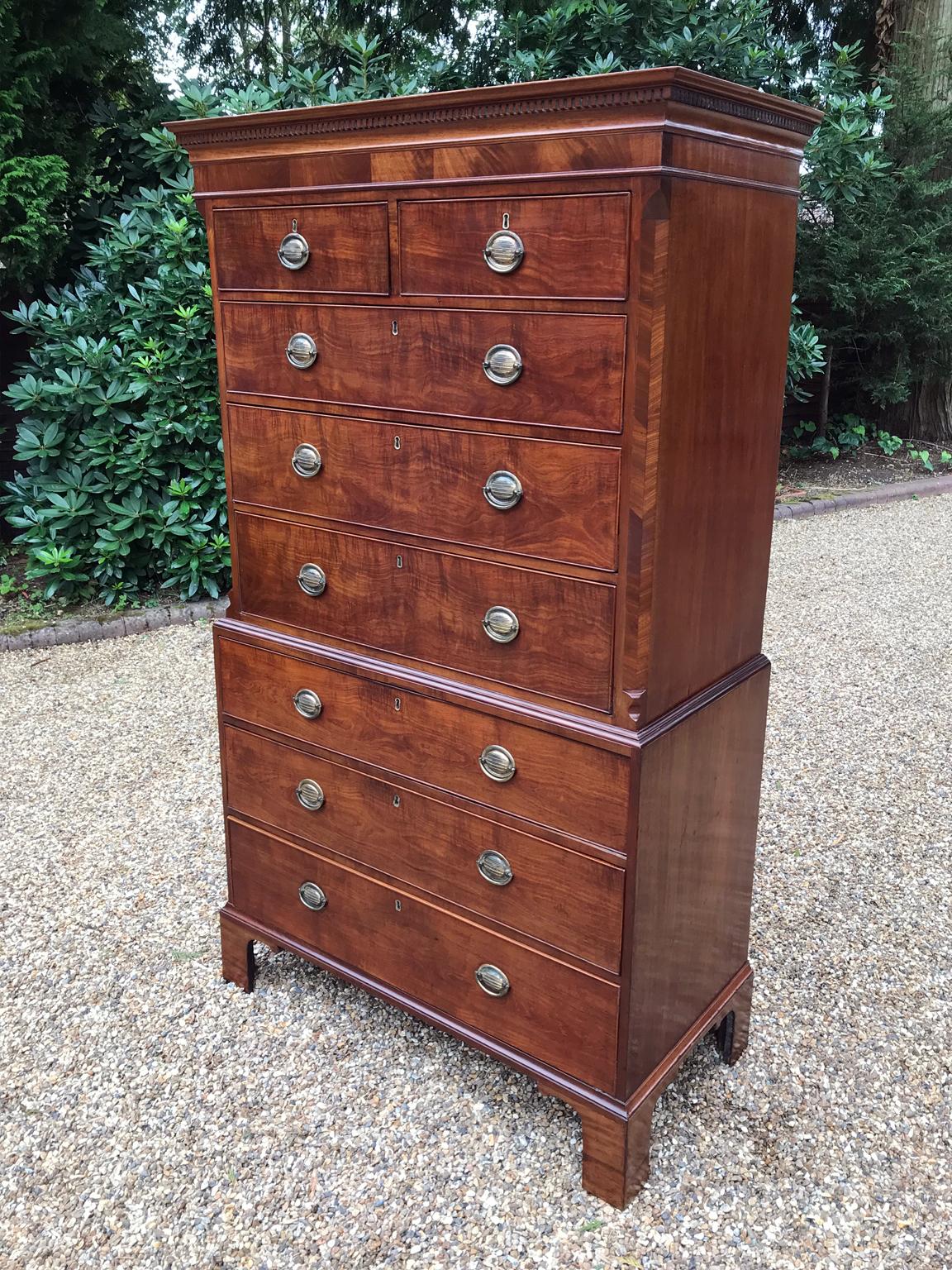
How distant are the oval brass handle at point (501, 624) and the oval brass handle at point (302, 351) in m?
0.62

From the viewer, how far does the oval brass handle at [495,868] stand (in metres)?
2.00

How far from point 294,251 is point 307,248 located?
0.10 feet

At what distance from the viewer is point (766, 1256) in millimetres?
1837

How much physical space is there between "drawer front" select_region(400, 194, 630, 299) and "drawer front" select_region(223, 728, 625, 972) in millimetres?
979

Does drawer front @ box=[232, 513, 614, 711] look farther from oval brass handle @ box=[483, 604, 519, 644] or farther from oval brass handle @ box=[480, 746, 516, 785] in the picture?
oval brass handle @ box=[480, 746, 516, 785]

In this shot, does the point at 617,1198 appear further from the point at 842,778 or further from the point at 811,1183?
the point at 842,778

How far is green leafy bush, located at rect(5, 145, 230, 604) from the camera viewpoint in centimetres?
512

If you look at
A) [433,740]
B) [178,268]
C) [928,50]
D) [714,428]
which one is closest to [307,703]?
[433,740]

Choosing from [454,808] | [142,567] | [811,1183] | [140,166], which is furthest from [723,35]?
[811,1183]

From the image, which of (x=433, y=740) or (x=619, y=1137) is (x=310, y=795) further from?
(x=619, y=1137)

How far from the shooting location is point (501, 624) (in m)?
1.89

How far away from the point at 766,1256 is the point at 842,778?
212cm

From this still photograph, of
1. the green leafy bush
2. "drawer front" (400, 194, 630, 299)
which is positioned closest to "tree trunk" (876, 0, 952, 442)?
the green leafy bush

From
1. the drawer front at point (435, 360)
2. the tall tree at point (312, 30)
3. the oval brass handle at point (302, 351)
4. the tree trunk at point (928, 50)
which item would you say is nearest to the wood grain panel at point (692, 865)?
the drawer front at point (435, 360)
